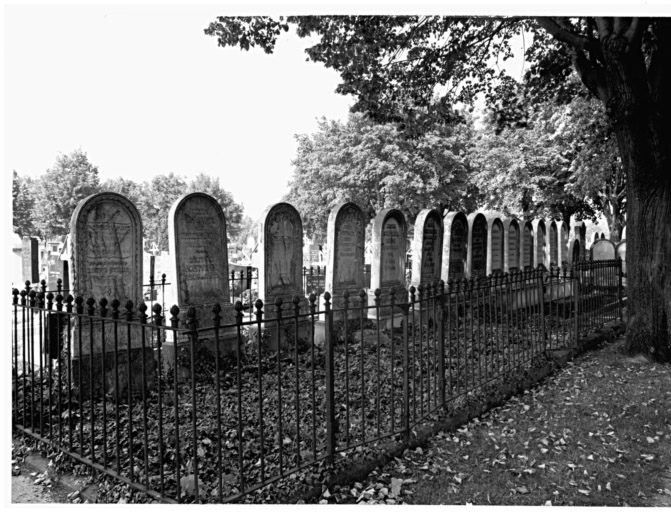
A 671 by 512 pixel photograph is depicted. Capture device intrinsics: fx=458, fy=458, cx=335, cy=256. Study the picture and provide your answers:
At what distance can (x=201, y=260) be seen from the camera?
6.24m

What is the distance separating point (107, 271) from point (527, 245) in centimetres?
1114

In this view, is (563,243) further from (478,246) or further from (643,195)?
(643,195)

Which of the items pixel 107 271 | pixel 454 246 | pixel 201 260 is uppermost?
pixel 454 246

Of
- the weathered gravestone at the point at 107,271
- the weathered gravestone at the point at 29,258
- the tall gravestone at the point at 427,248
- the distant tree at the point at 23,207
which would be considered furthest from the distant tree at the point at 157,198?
the weathered gravestone at the point at 107,271

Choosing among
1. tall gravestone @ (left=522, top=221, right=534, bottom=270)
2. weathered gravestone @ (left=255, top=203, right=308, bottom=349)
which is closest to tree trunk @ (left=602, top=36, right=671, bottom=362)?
weathered gravestone @ (left=255, top=203, right=308, bottom=349)

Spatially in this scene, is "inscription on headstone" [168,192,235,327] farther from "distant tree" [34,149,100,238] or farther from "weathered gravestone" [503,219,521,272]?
"distant tree" [34,149,100,238]

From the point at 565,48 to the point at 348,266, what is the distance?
6.07 meters

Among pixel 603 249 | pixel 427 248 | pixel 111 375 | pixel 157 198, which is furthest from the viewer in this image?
pixel 157 198

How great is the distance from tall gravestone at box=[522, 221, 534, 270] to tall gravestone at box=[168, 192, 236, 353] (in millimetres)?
9320

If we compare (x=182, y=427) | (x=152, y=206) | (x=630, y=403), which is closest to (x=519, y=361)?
(x=630, y=403)

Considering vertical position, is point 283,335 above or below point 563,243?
below

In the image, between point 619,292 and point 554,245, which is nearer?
point 619,292

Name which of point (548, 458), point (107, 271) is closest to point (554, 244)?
point (548, 458)

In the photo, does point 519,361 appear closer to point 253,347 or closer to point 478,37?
point 253,347
